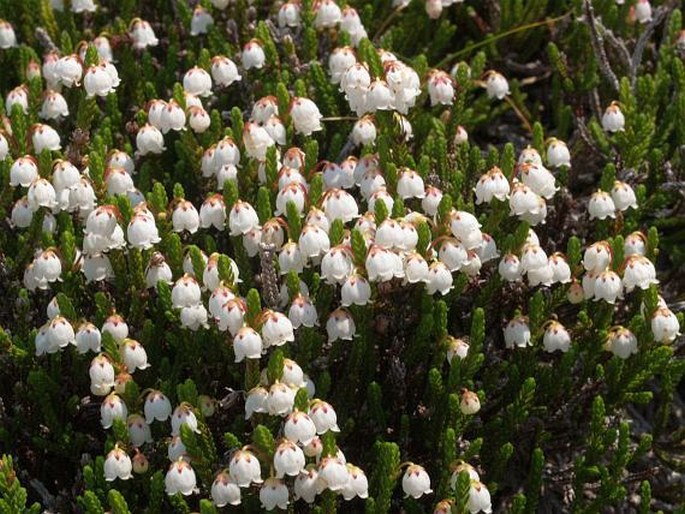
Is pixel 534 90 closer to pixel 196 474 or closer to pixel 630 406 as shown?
pixel 630 406

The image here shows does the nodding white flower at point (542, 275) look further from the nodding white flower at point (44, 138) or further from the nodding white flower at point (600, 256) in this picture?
the nodding white flower at point (44, 138)

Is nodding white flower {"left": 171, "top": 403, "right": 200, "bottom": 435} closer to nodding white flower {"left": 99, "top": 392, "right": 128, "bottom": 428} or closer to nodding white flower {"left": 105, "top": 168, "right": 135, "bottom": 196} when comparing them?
nodding white flower {"left": 99, "top": 392, "right": 128, "bottom": 428}

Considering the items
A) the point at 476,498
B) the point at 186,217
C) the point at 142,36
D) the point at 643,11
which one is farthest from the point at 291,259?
the point at 643,11

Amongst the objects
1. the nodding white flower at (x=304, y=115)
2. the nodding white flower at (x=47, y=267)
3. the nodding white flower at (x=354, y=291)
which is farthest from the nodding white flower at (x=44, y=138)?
the nodding white flower at (x=354, y=291)

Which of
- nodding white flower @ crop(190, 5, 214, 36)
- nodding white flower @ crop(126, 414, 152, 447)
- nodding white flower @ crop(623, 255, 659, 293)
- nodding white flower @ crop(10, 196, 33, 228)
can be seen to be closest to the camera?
nodding white flower @ crop(126, 414, 152, 447)

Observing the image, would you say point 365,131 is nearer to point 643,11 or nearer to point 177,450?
point 177,450

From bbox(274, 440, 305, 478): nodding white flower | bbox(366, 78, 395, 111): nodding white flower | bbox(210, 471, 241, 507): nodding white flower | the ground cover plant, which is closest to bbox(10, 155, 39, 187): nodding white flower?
the ground cover plant
